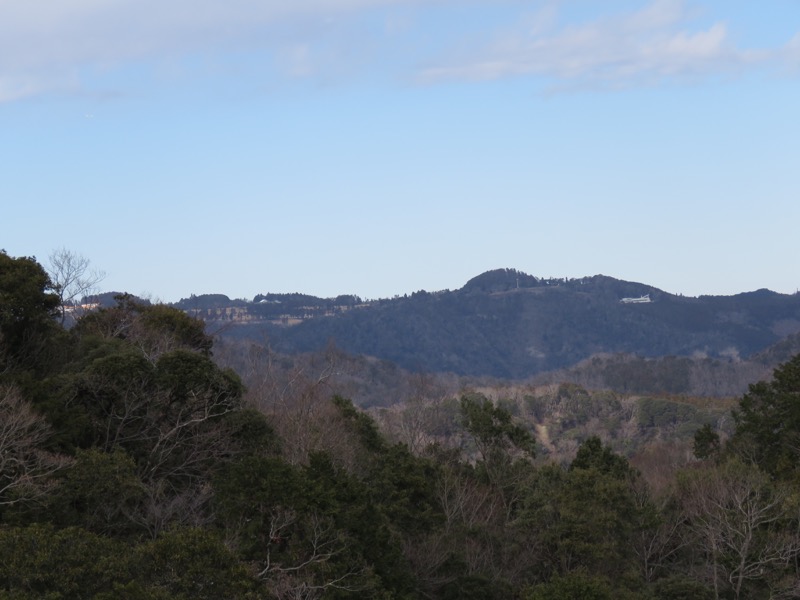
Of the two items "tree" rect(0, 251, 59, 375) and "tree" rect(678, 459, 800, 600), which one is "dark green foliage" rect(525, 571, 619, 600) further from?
"tree" rect(0, 251, 59, 375)

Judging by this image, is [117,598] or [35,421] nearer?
[117,598]

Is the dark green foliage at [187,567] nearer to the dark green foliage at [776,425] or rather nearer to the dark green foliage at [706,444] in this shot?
the dark green foliage at [776,425]

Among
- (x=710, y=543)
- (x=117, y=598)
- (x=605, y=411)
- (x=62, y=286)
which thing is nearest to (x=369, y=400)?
(x=605, y=411)

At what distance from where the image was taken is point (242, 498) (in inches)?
829

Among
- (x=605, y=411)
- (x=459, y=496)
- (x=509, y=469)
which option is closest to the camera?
Result: (x=459, y=496)

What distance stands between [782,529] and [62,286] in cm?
2663

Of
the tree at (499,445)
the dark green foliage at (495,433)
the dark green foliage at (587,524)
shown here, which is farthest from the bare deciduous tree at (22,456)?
the dark green foliage at (495,433)

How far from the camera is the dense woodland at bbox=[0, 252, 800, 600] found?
1831cm

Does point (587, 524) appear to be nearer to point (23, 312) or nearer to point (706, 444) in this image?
point (23, 312)

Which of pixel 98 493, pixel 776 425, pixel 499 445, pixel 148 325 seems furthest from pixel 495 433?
pixel 98 493

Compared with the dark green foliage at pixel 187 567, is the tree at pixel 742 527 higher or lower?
lower

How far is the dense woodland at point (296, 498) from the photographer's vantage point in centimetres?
1831

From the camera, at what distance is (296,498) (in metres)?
21.2

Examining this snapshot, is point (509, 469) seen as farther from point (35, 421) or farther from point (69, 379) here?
point (35, 421)
